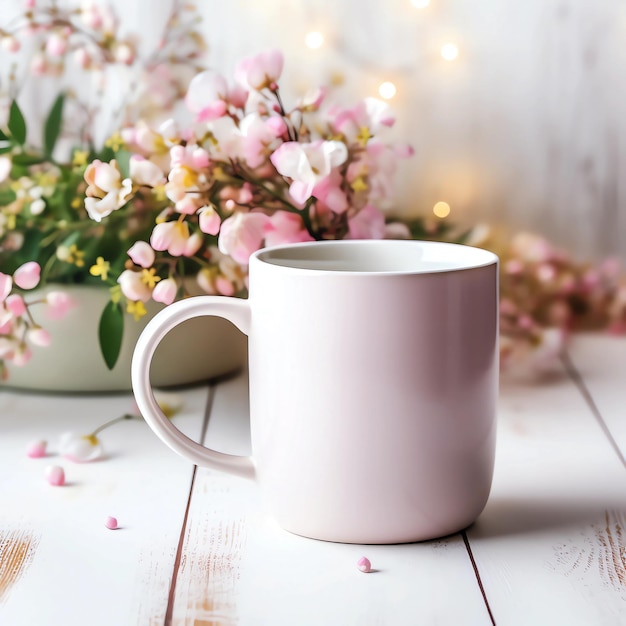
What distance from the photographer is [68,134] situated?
3.29 ft

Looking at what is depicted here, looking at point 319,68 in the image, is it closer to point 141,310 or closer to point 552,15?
point 552,15

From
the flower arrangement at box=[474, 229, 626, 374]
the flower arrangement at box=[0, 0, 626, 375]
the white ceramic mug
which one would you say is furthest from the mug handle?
the flower arrangement at box=[474, 229, 626, 374]

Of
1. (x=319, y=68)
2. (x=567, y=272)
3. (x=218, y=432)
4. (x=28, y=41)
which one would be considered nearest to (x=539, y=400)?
(x=218, y=432)

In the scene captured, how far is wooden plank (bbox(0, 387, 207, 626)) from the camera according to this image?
425 millimetres

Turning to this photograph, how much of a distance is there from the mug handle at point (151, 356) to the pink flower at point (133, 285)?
123mm

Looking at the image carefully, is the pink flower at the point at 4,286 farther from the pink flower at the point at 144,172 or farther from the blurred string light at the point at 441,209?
the blurred string light at the point at 441,209

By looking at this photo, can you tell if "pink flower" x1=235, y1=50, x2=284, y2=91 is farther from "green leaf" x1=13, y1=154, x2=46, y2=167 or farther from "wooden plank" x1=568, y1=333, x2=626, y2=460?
"wooden plank" x1=568, y1=333, x2=626, y2=460

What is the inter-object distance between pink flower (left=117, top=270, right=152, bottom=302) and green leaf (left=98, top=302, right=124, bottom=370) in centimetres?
5

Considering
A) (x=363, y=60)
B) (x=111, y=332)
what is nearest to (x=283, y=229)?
(x=111, y=332)

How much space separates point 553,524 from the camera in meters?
0.51

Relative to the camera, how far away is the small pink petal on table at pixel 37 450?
0.62 metres

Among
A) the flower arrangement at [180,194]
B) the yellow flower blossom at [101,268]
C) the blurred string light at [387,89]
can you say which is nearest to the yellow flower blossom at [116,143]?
the flower arrangement at [180,194]

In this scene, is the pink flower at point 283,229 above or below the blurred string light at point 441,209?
above

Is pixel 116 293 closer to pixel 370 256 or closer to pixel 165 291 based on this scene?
pixel 165 291
